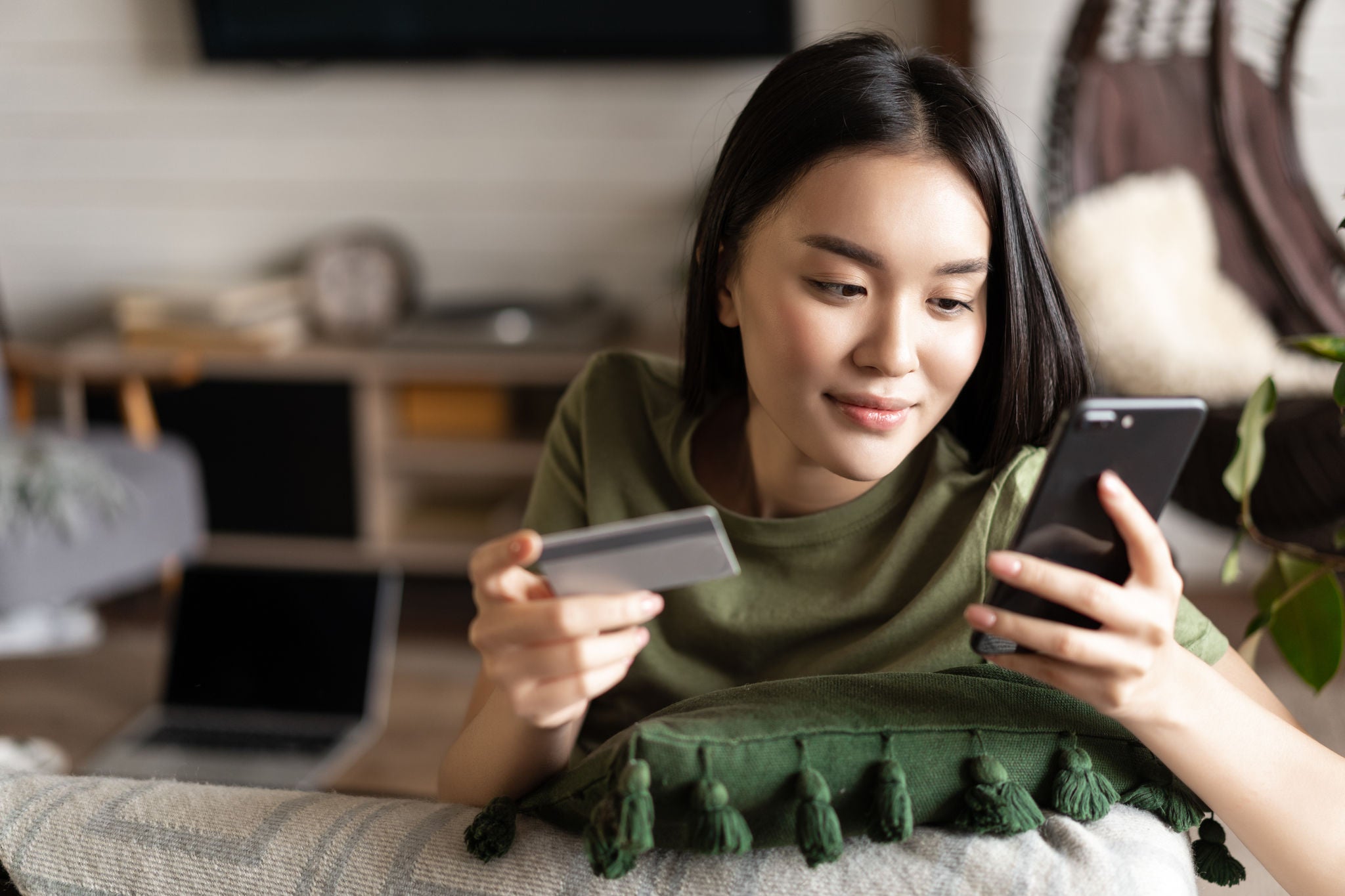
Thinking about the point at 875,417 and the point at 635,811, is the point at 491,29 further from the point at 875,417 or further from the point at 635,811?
the point at 635,811

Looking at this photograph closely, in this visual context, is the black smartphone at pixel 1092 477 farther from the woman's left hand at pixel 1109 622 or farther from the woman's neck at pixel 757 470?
the woman's neck at pixel 757 470

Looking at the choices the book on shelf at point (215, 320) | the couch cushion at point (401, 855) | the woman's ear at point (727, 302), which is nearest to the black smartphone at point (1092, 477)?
the couch cushion at point (401, 855)

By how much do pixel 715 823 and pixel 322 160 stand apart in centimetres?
317

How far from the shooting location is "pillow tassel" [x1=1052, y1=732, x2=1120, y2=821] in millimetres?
649

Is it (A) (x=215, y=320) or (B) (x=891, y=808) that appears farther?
(A) (x=215, y=320)

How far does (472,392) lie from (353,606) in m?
0.93

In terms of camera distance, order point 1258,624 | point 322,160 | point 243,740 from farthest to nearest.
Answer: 1. point 322,160
2. point 243,740
3. point 1258,624

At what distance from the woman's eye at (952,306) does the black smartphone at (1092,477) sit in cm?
21

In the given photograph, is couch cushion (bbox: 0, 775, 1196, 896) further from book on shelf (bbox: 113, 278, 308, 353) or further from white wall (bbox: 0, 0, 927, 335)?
white wall (bbox: 0, 0, 927, 335)

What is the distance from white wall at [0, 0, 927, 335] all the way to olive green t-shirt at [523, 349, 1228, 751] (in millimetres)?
2243

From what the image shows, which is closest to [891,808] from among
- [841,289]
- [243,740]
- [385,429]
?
[841,289]

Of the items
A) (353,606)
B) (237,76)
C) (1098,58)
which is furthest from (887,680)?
(237,76)

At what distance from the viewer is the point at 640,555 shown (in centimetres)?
62

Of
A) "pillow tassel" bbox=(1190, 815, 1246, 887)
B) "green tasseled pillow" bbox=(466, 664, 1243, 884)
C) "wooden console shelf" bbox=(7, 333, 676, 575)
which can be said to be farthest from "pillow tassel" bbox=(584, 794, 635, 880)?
"wooden console shelf" bbox=(7, 333, 676, 575)
